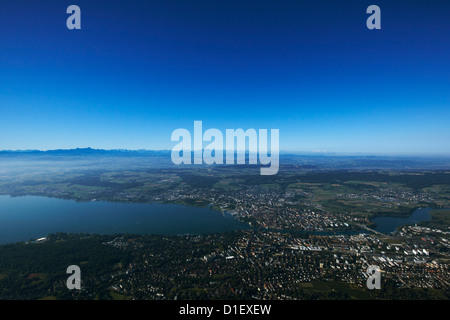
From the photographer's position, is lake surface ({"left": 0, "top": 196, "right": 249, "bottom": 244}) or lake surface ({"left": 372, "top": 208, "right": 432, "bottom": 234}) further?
lake surface ({"left": 0, "top": 196, "right": 249, "bottom": 244})

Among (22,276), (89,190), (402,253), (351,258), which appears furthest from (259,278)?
(89,190)

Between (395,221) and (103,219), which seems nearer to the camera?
(395,221)

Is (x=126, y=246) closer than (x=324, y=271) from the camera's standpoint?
No

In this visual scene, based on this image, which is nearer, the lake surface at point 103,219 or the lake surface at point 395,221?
the lake surface at point 395,221

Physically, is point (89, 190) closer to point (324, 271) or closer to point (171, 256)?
point (171, 256)
